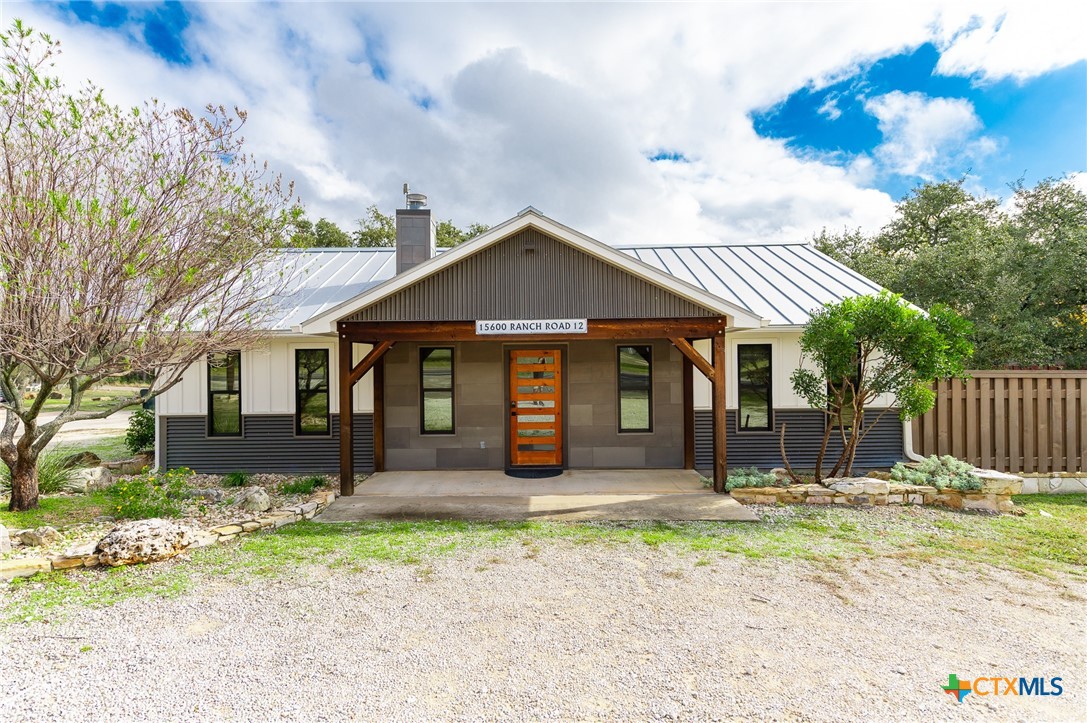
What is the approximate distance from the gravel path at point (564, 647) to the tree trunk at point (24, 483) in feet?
11.3

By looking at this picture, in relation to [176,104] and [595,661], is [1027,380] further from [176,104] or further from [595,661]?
[176,104]

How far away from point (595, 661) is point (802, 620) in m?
1.68

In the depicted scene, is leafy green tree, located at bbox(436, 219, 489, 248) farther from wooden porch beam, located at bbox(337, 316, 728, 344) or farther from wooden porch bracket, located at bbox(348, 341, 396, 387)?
wooden porch beam, located at bbox(337, 316, 728, 344)

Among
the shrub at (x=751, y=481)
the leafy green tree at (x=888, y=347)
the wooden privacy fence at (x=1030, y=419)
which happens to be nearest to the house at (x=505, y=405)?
the shrub at (x=751, y=481)

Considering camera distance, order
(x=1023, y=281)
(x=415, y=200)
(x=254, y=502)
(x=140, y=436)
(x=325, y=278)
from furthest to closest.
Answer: (x=1023, y=281) < (x=415, y=200) < (x=325, y=278) < (x=140, y=436) < (x=254, y=502)

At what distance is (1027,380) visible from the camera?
25.7 ft

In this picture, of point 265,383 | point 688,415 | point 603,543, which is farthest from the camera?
point 688,415

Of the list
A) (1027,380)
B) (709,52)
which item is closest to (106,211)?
(709,52)

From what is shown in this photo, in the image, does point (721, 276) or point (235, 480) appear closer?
point (235, 480)

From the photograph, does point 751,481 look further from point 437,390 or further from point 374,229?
point 374,229

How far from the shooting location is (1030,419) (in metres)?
7.81

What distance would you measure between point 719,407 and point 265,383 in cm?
766

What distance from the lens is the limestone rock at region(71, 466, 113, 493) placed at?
23.3 feet

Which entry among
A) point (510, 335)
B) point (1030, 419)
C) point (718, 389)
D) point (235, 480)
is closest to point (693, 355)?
point (718, 389)
